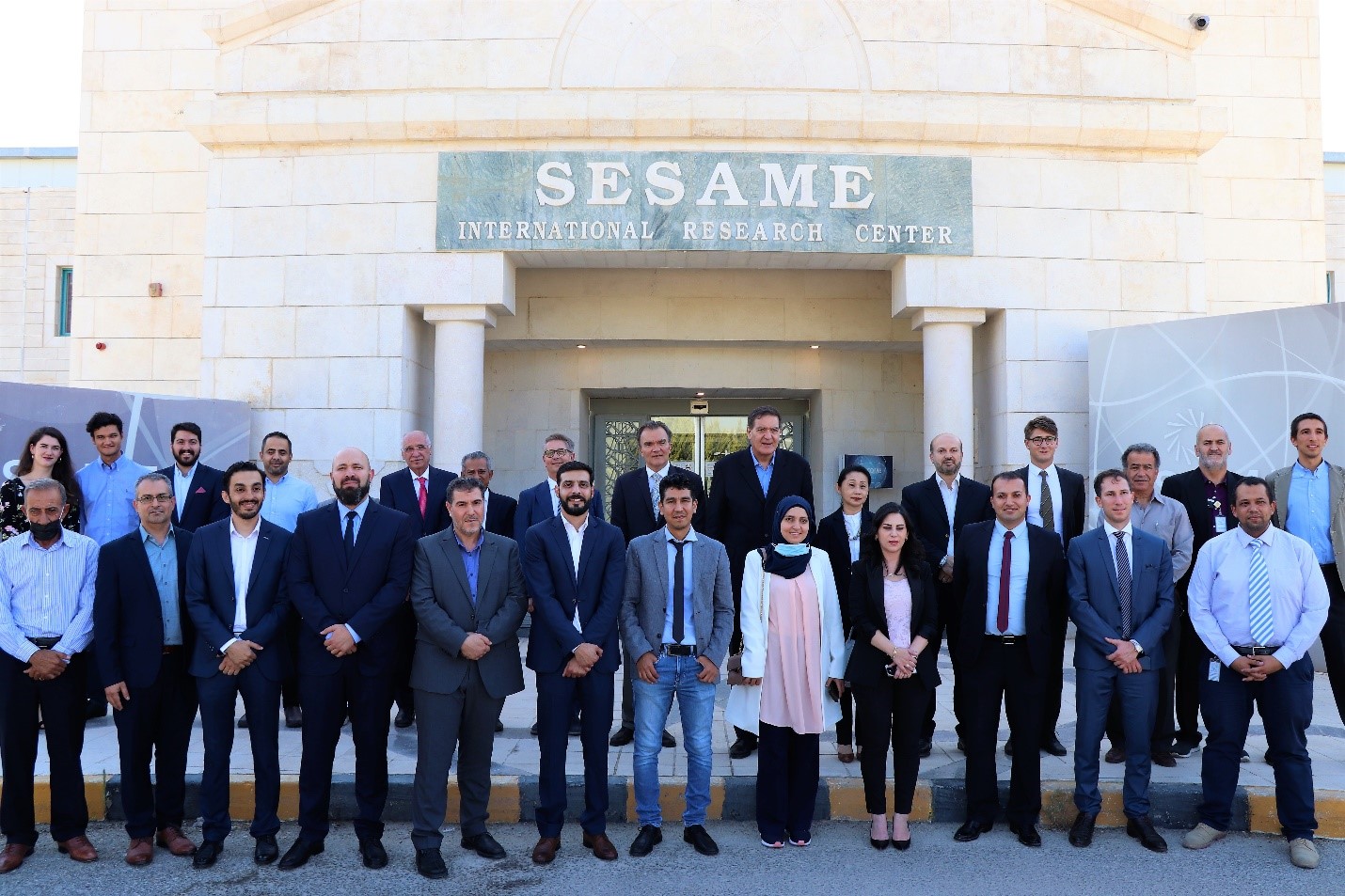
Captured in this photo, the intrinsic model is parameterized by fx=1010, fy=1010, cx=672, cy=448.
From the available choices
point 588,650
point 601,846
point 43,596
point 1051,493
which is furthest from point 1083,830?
point 43,596

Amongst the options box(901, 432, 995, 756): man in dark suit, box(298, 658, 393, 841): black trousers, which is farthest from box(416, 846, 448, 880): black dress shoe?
box(901, 432, 995, 756): man in dark suit

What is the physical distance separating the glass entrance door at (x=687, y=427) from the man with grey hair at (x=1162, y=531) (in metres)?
8.27

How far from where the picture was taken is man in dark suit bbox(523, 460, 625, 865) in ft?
16.5

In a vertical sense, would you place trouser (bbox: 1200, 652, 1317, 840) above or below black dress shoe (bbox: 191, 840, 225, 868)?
above

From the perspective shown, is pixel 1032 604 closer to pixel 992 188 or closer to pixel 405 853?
pixel 405 853

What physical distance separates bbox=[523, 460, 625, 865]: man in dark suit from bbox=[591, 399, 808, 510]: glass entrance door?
9100 mm

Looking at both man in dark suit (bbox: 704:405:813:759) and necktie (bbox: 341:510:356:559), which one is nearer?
necktie (bbox: 341:510:356:559)

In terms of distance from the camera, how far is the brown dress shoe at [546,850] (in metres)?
4.91

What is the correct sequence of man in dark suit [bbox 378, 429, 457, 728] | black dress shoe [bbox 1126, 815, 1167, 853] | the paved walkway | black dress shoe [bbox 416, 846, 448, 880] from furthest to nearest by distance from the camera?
man in dark suit [bbox 378, 429, 457, 728]
the paved walkway
black dress shoe [bbox 1126, 815, 1167, 853]
black dress shoe [bbox 416, 846, 448, 880]

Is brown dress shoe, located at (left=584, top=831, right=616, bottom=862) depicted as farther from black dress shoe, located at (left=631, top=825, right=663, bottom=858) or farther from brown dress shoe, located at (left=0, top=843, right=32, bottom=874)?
brown dress shoe, located at (left=0, top=843, right=32, bottom=874)

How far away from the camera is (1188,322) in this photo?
31.4 feet

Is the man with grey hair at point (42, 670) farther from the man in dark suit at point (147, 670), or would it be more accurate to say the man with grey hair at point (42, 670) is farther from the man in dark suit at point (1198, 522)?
the man in dark suit at point (1198, 522)

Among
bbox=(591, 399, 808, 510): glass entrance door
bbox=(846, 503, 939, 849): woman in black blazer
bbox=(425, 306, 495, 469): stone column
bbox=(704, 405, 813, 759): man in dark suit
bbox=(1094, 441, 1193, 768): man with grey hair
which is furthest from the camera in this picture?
bbox=(591, 399, 808, 510): glass entrance door

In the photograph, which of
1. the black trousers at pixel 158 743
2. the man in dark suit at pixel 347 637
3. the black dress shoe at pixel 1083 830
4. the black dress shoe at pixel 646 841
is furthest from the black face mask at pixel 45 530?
the black dress shoe at pixel 1083 830
